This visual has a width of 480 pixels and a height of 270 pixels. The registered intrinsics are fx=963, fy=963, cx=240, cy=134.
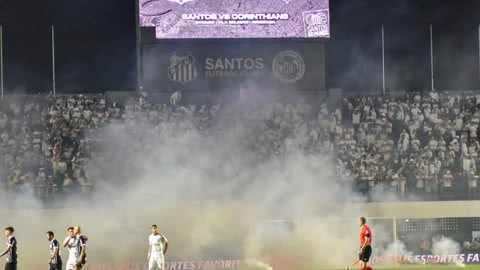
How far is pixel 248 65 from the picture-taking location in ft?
107

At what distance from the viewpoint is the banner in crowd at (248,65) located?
32.1 m

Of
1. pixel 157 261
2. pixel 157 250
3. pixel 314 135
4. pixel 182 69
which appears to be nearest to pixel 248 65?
pixel 182 69

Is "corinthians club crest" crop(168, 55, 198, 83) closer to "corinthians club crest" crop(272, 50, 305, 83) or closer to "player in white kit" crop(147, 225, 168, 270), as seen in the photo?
"corinthians club crest" crop(272, 50, 305, 83)

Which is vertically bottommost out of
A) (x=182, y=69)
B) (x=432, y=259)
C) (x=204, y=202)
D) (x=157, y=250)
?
(x=432, y=259)

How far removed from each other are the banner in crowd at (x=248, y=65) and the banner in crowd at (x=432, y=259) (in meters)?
6.64

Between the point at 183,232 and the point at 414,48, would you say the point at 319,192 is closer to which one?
the point at 183,232

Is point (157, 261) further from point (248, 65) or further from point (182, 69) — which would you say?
point (248, 65)

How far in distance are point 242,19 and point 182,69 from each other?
2587 millimetres

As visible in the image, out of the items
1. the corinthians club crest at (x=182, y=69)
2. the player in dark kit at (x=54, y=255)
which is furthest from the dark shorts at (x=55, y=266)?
the corinthians club crest at (x=182, y=69)

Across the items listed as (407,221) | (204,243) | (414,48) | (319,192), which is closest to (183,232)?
(204,243)

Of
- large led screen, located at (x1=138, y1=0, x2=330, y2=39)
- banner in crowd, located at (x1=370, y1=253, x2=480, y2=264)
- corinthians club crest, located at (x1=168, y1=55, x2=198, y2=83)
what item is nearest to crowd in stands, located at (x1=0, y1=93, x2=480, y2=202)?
corinthians club crest, located at (x1=168, y1=55, x2=198, y2=83)

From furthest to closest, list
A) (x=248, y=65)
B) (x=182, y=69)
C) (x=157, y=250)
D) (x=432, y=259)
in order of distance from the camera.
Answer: (x=248, y=65), (x=182, y=69), (x=432, y=259), (x=157, y=250)

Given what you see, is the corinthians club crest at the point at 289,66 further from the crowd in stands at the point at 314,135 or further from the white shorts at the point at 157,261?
the white shorts at the point at 157,261

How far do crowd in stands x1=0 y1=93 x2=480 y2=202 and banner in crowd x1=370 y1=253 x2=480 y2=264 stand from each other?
180 cm
